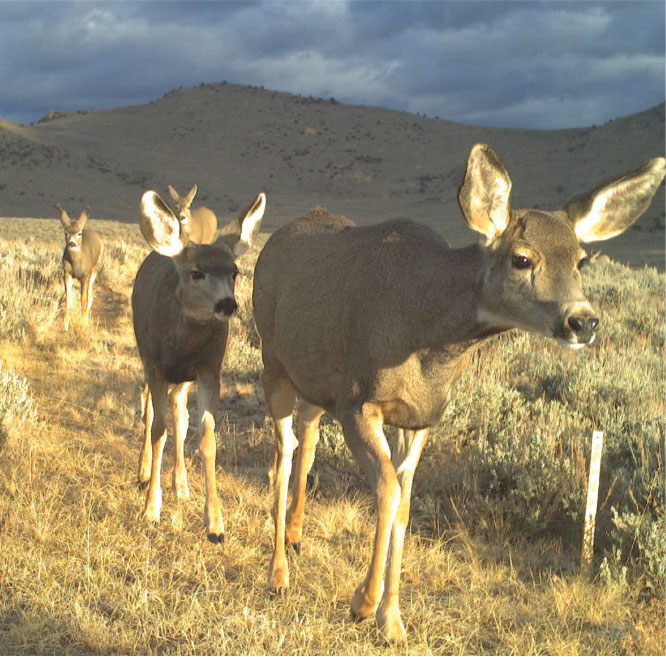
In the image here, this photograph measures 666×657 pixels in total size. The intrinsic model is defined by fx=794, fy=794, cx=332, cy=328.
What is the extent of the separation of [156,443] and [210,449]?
558 millimetres

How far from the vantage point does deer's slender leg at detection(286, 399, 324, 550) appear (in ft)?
18.6

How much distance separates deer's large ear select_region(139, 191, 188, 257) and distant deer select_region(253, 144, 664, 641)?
1241 mm

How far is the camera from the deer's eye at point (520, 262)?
3631 millimetres

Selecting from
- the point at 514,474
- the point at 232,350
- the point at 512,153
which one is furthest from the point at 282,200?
the point at 514,474

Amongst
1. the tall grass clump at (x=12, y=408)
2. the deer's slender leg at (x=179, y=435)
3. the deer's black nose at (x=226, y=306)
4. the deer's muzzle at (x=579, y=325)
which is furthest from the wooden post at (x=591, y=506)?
the tall grass clump at (x=12, y=408)

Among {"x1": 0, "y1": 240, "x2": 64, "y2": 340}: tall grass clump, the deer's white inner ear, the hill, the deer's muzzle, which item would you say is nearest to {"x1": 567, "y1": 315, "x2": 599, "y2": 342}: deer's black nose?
the deer's muzzle

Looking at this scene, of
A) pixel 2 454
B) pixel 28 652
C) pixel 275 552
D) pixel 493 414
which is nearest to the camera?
pixel 28 652

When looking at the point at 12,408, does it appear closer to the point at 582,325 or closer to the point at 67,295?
the point at 582,325

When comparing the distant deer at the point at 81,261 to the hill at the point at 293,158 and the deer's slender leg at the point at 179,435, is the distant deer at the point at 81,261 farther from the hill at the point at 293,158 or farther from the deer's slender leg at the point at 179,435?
the hill at the point at 293,158

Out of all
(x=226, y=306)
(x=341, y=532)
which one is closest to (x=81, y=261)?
(x=226, y=306)

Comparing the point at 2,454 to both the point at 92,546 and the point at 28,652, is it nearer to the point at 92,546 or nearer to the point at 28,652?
the point at 92,546

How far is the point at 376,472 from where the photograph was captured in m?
4.20

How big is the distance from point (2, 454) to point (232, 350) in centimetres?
442

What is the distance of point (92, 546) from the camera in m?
5.26
